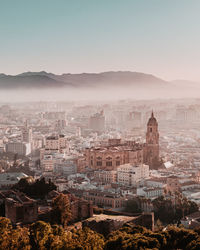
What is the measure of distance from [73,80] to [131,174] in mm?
76768

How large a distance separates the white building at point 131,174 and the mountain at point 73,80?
206 ft

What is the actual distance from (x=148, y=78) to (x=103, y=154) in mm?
61419

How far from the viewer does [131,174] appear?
68.8 ft

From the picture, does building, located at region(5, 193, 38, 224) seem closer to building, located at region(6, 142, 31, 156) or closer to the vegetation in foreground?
the vegetation in foreground

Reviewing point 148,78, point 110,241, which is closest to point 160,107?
point 148,78

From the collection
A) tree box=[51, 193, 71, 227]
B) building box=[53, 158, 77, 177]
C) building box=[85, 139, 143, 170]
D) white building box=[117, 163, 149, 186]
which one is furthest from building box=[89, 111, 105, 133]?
tree box=[51, 193, 71, 227]

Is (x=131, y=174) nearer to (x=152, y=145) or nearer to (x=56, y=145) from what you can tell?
(x=152, y=145)

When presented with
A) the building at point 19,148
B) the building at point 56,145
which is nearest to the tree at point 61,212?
the building at point 56,145

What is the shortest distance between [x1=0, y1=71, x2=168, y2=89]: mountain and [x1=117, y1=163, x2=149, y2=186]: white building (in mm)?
62680

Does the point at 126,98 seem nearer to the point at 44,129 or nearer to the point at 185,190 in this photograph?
the point at 44,129

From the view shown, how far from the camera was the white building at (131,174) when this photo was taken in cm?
2083

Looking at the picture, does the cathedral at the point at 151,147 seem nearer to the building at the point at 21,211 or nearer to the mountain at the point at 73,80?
the building at the point at 21,211

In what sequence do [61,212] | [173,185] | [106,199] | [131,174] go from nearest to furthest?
1. [61,212]
2. [106,199]
3. [173,185]
4. [131,174]

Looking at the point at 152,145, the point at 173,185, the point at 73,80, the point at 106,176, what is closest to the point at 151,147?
the point at 152,145
